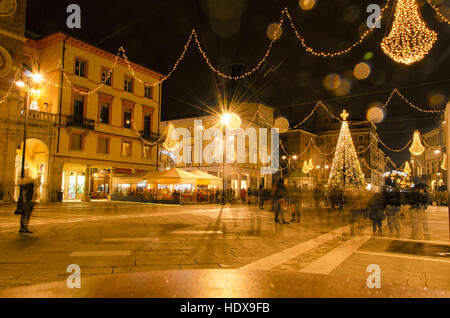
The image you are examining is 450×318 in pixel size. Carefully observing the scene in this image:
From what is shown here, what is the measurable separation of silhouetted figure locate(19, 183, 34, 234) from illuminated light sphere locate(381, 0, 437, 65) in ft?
35.4

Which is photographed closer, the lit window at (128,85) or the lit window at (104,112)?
the lit window at (104,112)

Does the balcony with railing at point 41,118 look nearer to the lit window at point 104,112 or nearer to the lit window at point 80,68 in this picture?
the lit window at point 80,68

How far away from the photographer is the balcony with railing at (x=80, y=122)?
2702 centimetres

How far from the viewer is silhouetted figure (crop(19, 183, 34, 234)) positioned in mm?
9703

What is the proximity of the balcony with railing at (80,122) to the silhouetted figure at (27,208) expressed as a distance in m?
18.5

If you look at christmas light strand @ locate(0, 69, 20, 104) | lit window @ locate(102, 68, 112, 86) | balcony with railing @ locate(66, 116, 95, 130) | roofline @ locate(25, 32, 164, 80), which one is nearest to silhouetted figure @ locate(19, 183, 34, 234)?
christmas light strand @ locate(0, 69, 20, 104)

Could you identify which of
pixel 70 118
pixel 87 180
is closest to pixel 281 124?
pixel 87 180

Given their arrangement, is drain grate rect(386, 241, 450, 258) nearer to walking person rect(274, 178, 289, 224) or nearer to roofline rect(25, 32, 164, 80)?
walking person rect(274, 178, 289, 224)

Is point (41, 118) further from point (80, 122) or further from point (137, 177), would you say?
point (137, 177)

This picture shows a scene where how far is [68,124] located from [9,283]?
81.2 feet

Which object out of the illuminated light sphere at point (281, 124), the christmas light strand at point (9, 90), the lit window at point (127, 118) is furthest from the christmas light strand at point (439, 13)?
the illuminated light sphere at point (281, 124)

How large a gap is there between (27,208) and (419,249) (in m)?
10.8

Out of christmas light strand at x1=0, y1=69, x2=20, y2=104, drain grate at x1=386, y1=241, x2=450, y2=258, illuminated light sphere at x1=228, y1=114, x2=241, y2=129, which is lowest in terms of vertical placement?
drain grate at x1=386, y1=241, x2=450, y2=258

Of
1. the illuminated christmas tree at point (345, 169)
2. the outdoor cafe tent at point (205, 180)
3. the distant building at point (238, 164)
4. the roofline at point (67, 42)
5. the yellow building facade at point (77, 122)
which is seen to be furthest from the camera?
the distant building at point (238, 164)
